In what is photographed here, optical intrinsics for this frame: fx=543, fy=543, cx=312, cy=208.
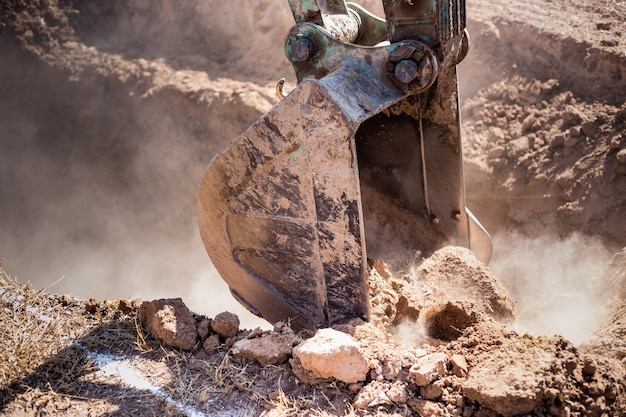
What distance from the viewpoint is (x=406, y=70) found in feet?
8.79

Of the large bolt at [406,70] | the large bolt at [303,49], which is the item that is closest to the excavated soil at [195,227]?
the large bolt at [406,70]

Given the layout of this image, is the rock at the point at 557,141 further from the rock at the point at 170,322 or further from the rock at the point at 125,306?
the rock at the point at 125,306

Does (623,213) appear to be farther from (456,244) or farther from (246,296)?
(246,296)

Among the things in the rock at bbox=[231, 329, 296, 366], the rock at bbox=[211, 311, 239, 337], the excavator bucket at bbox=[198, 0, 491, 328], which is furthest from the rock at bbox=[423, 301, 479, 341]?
the rock at bbox=[211, 311, 239, 337]

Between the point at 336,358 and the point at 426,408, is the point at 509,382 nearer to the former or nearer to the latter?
the point at 426,408

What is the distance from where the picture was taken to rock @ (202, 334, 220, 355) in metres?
2.71

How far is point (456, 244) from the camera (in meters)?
3.70

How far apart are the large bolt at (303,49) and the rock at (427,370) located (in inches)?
65.6

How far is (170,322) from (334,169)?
116cm

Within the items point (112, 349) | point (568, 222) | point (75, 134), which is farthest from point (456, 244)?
point (75, 134)

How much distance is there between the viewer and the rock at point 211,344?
271 centimetres

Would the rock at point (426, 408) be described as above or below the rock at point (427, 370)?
below

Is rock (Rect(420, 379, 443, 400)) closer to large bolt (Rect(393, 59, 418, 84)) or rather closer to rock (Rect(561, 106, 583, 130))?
large bolt (Rect(393, 59, 418, 84))

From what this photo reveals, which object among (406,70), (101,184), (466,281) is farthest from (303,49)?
(101,184)
